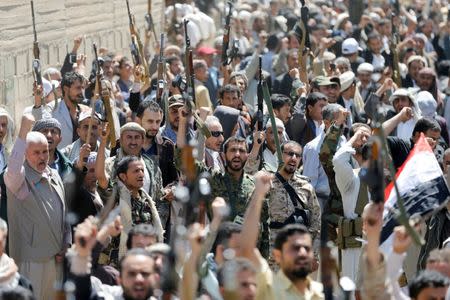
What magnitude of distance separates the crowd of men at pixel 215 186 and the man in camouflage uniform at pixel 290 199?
0.01 metres

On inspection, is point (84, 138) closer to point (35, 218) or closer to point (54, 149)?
point (54, 149)

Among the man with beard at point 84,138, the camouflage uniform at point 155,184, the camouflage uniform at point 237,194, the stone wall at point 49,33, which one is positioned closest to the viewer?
the camouflage uniform at point 237,194

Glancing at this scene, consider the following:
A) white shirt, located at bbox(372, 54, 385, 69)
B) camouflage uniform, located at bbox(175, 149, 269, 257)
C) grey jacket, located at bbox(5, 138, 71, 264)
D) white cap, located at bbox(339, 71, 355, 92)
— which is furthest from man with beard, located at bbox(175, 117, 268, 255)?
white shirt, located at bbox(372, 54, 385, 69)

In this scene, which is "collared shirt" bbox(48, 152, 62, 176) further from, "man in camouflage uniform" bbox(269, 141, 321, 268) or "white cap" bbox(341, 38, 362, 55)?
"white cap" bbox(341, 38, 362, 55)

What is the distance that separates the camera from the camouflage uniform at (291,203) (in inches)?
508

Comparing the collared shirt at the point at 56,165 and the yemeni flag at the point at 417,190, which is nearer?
the yemeni flag at the point at 417,190

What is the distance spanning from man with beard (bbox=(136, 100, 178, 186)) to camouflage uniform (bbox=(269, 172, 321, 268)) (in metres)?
1.14

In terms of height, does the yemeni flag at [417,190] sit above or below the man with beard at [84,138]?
below

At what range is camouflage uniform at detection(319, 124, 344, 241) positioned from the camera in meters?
13.4

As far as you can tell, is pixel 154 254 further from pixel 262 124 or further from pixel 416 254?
pixel 262 124

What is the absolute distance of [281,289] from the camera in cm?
974

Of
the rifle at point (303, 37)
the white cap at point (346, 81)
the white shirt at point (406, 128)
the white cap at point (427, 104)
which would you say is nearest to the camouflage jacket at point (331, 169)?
the white shirt at point (406, 128)

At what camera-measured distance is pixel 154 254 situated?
9.85 metres

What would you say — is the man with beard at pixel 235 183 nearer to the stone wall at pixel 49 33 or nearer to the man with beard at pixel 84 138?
the man with beard at pixel 84 138
